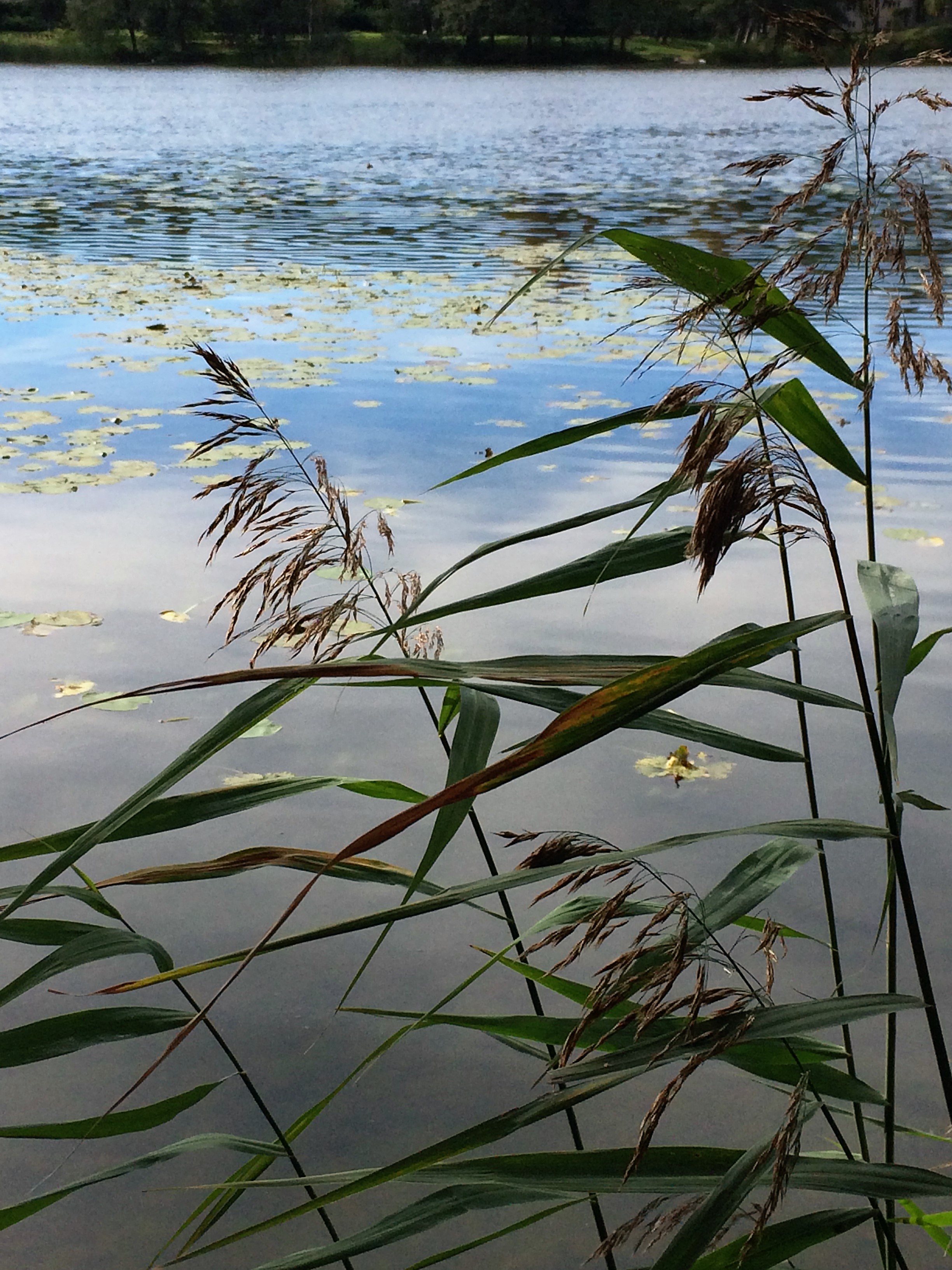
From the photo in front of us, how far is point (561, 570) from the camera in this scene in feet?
2.94

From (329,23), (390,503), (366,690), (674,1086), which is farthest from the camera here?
(329,23)

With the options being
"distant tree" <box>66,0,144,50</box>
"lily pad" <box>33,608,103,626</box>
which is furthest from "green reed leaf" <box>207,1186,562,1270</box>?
"distant tree" <box>66,0,144,50</box>

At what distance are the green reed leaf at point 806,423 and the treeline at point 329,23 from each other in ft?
162

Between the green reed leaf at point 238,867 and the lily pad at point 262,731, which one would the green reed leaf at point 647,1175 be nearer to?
the green reed leaf at point 238,867

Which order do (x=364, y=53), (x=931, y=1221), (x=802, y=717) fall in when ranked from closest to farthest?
1. (x=931, y=1221)
2. (x=802, y=717)
3. (x=364, y=53)

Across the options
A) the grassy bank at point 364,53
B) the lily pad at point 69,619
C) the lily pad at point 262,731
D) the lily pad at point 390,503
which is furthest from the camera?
the grassy bank at point 364,53

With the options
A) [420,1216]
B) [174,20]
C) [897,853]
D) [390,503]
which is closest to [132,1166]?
[420,1216]

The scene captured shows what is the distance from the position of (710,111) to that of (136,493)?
30164 mm

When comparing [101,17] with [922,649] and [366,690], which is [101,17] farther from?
[922,649]

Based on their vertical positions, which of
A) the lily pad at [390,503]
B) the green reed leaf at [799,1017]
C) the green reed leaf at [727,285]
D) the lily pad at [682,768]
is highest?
the green reed leaf at [727,285]

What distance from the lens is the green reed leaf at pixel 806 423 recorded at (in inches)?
38.9

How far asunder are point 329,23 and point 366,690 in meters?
56.8

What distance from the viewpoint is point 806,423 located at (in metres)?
1.00

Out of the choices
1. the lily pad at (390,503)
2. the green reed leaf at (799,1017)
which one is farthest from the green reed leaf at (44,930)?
the lily pad at (390,503)
